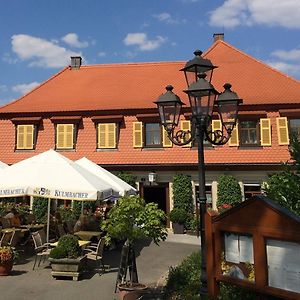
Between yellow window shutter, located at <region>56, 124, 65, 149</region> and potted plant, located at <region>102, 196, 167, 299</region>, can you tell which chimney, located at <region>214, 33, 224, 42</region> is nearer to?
yellow window shutter, located at <region>56, 124, 65, 149</region>

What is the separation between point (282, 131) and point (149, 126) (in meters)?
7.39

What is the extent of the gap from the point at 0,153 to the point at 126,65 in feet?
34.9

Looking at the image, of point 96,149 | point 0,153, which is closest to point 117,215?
point 96,149

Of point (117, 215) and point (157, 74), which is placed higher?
point (157, 74)

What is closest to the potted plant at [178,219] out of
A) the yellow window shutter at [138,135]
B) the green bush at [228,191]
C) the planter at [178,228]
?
the planter at [178,228]

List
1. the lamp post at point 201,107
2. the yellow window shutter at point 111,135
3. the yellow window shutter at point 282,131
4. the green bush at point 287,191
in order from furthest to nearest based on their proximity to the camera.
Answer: the yellow window shutter at point 111,135 → the yellow window shutter at point 282,131 → the green bush at point 287,191 → the lamp post at point 201,107

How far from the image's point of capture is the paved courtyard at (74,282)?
775 cm

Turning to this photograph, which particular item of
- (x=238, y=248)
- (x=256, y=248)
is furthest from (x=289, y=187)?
(x=256, y=248)

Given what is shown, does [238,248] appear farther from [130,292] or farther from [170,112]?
[170,112]

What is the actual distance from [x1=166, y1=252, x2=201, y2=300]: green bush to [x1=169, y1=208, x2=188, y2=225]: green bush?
10.2 meters

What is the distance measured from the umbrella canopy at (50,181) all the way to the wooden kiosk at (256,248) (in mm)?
4555

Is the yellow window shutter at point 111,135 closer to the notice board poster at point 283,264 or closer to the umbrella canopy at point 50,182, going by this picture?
the umbrella canopy at point 50,182

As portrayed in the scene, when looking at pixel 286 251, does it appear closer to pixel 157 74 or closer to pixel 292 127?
pixel 292 127

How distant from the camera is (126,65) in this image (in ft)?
87.7
